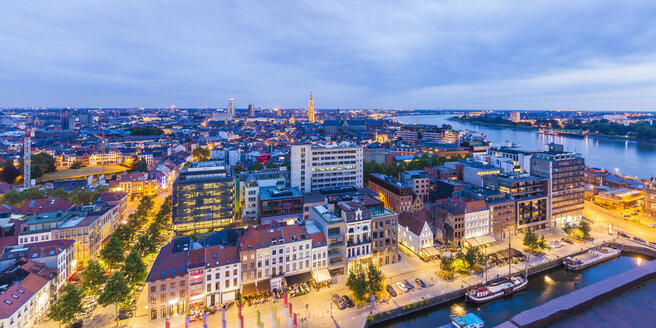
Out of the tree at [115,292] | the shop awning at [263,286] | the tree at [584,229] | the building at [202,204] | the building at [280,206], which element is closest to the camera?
the tree at [115,292]

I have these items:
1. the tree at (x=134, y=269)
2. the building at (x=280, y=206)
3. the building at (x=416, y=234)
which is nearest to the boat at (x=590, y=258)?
the building at (x=416, y=234)

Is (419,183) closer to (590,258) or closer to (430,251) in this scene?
(430,251)

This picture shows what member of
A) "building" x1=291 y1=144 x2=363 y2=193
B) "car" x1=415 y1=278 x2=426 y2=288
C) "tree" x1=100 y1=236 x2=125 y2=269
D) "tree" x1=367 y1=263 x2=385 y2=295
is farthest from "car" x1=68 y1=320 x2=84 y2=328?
"building" x1=291 y1=144 x2=363 y2=193

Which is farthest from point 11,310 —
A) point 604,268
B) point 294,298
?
point 604,268

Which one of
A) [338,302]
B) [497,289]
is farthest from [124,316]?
[497,289]

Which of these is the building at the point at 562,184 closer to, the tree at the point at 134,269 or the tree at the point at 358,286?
the tree at the point at 358,286

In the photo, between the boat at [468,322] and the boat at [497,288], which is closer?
the boat at [468,322]
